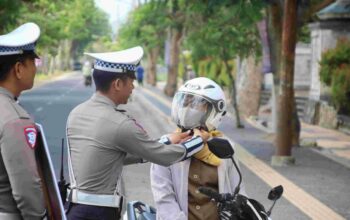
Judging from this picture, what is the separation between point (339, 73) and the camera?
20797 millimetres

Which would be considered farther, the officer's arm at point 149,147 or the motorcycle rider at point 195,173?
the motorcycle rider at point 195,173

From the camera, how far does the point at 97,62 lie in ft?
13.0

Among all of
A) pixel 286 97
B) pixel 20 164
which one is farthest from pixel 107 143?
pixel 286 97

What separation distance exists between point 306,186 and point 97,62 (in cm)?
756

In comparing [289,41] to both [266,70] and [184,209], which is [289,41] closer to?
[266,70]

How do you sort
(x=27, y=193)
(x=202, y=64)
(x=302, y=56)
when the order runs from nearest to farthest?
(x=27, y=193) → (x=302, y=56) → (x=202, y=64)

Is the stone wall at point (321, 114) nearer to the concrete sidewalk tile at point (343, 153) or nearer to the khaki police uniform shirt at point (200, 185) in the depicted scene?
the concrete sidewalk tile at point (343, 153)

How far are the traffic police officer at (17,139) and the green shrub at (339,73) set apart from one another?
1782cm

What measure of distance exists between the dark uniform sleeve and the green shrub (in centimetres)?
1721

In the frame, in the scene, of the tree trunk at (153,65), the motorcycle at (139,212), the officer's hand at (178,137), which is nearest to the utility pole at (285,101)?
the motorcycle at (139,212)

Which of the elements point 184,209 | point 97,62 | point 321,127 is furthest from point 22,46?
point 321,127

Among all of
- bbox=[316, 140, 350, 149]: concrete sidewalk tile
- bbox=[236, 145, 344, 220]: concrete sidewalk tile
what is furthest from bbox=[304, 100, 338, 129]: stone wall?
bbox=[236, 145, 344, 220]: concrete sidewalk tile

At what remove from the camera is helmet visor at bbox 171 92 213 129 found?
4035mm

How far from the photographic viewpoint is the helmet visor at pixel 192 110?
159 inches
